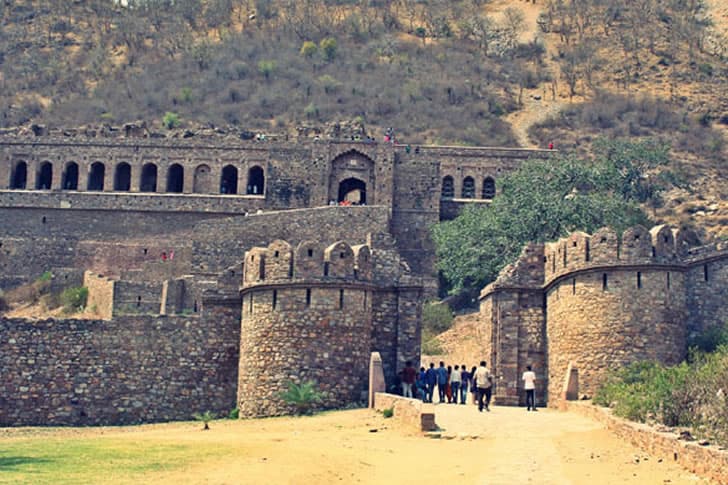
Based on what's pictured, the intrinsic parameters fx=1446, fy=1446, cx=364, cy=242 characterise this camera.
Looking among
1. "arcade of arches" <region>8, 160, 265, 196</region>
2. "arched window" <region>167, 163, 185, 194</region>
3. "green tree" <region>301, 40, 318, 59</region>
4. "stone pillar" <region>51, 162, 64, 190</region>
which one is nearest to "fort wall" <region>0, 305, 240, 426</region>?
"arcade of arches" <region>8, 160, 265, 196</region>

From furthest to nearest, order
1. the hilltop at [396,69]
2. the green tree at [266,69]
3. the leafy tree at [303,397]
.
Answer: the green tree at [266,69] → the hilltop at [396,69] → the leafy tree at [303,397]

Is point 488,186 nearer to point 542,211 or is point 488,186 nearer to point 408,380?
point 542,211

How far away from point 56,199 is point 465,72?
1553 inches

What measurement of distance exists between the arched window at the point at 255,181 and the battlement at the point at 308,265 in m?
33.5

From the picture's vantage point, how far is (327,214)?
5484 centimetres

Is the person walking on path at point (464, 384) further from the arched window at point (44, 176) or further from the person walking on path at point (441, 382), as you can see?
the arched window at point (44, 176)

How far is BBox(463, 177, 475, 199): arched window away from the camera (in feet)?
214

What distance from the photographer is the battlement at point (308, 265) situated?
31.3 meters

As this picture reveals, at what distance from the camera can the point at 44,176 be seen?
67.1m

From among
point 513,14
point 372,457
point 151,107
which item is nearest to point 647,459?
point 372,457

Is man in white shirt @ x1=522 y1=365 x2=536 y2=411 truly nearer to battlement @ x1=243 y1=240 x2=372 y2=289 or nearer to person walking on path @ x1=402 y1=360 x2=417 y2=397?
person walking on path @ x1=402 y1=360 x2=417 y2=397

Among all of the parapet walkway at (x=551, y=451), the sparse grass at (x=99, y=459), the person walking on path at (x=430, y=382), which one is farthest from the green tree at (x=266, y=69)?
the sparse grass at (x=99, y=459)

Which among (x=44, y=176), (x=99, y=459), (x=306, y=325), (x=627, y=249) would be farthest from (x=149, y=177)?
(x=99, y=459)

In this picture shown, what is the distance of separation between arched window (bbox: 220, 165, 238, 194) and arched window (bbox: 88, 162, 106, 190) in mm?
5483
